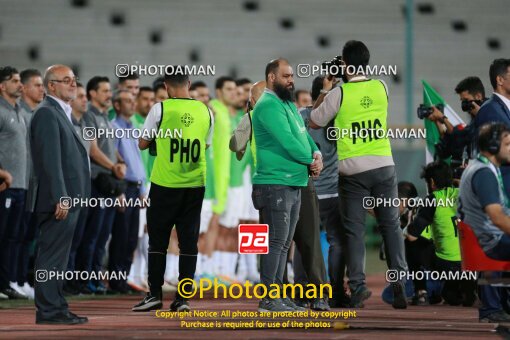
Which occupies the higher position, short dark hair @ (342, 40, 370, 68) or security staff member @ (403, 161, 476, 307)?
short dark hair @ (342, 40, 370, 68)

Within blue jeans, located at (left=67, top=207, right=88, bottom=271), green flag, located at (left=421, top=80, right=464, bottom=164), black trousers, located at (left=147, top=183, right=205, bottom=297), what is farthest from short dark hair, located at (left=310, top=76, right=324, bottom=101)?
blue jeans, located at (left=67, top=207, right=88, bottom=271)

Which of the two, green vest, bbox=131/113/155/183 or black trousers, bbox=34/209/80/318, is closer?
black trousers, bbox=34/209/80/318

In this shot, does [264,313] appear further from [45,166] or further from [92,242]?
[92,242]

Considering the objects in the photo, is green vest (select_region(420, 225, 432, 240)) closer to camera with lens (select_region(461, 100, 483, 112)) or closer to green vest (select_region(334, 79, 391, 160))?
camera with lens (select_region(461, 100, 483, 112))

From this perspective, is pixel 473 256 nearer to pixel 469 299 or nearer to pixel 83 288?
pixel 469 299

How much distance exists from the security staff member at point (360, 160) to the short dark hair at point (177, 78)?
111 centimetres

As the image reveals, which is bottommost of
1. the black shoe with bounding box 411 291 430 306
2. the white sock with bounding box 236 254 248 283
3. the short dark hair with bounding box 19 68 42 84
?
the black shoe with bounding box 411 291 430 306

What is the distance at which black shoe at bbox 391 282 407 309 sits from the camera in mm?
9719

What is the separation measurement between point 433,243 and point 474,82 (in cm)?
156

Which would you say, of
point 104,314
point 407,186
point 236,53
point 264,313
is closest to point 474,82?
point 407,186

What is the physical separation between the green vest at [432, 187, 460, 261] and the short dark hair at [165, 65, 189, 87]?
9.01 feet

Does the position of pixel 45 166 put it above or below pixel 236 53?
below

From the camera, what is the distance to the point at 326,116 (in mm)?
9625

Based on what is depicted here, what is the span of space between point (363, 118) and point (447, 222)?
5.52 feet
